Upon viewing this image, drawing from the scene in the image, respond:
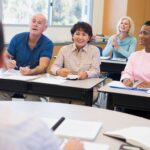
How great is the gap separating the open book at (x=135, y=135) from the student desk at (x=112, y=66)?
3.07 metres

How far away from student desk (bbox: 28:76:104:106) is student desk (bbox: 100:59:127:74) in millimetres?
1564

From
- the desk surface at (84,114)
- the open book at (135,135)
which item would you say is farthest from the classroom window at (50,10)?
the open book at (135,135)

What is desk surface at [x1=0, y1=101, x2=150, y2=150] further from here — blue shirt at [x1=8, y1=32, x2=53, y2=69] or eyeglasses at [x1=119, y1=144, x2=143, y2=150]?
blue shirt at [x1=8, y1=32, x2=53, y2=69]

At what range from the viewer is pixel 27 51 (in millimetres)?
3641

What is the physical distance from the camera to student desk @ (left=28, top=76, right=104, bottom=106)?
294cm

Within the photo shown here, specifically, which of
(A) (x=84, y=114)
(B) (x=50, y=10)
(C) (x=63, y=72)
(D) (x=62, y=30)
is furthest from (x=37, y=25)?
(D) (x=62, y=30)

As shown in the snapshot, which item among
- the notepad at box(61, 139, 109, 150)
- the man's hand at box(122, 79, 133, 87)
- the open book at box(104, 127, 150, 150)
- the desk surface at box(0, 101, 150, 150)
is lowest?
the man's hand at box(122, 79, 133, 87)

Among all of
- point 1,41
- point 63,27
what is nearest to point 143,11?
point 63,27

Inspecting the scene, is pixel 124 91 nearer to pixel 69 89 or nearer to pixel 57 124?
pixel 69 89

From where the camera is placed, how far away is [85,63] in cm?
352

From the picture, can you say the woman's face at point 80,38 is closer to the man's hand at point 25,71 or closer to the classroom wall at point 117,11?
the man's hand at point 25,71

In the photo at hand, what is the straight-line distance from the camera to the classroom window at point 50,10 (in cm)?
521

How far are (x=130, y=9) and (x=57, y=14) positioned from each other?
176cm

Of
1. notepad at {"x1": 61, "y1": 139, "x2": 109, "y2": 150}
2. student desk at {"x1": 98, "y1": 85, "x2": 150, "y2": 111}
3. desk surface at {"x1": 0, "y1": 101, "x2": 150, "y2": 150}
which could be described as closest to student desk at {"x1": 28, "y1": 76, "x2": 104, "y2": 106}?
student desk at {"x1": 98, "y1": 85, "x2": 150, "y2": 111}
